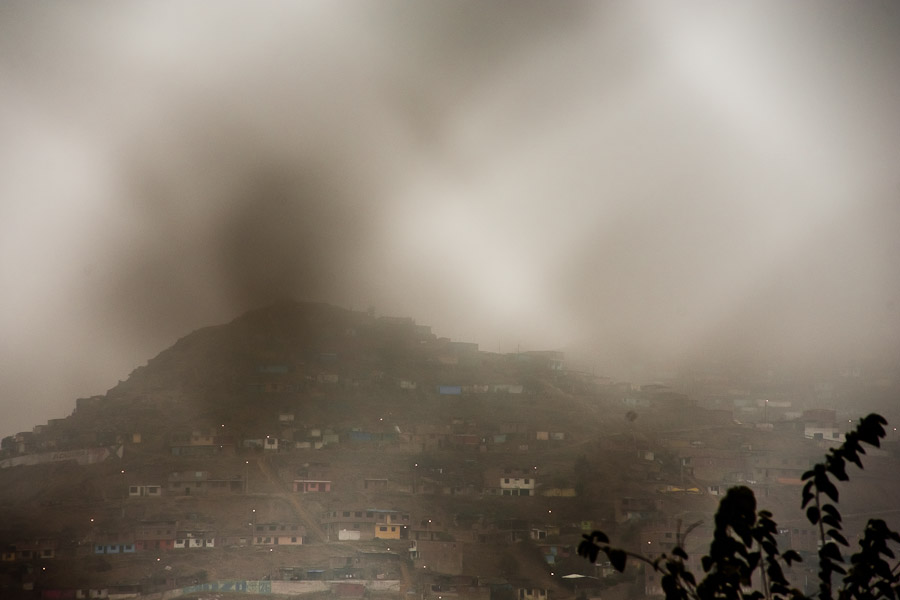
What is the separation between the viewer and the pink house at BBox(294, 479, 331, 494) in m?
20.6

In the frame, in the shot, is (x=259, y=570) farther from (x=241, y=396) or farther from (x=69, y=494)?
(x=241, y=396)

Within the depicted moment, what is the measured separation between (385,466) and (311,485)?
188 cm

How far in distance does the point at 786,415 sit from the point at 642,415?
3.91 meters

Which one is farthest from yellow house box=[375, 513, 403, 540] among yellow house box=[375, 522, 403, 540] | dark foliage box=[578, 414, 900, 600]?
dark foliage box=[578, 414, 900, 600]

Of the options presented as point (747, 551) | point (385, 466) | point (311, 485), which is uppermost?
point (385, 466)

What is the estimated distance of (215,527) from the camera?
19141mm

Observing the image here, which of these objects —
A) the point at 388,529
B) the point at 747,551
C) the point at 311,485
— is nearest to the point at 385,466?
the point at 311,485

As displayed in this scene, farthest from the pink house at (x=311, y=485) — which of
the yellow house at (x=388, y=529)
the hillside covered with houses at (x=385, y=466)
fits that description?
the yellow house at (x=388, y=529)

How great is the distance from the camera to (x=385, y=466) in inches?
860

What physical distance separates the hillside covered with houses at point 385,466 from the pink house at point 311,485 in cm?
6

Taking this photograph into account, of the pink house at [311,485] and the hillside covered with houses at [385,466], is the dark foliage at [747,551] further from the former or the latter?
the pink house at [311,485]

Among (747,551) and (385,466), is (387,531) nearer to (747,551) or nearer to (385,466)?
(385,466)

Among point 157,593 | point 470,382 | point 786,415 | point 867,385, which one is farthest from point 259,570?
point 867,385

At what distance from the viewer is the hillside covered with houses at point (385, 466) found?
58.2 ft
